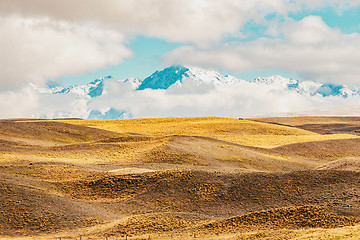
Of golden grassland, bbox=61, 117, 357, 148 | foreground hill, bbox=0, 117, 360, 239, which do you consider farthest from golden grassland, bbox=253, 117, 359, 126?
foreground hill, bbox=0, 117, 360, 239

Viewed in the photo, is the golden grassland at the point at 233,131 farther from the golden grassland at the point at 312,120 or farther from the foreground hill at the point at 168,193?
the golden grassland at the point at 312,120

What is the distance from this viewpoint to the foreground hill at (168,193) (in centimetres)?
2736

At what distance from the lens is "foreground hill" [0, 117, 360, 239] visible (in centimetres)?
2736

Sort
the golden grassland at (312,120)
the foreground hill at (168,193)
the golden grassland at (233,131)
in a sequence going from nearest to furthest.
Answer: the foreground hill at (168,193)
the golden grassland at (233,131)
the golden grassland at (312,120)

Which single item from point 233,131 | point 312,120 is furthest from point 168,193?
point 312,120

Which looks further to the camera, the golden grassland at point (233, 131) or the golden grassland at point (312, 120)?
the golden grassland at point (312, 120)

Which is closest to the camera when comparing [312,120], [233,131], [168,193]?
[168,193]

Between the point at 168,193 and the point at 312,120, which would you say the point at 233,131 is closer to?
the point at 168,193

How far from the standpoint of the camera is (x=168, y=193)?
1417 inches

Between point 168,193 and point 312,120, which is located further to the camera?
point 312,120

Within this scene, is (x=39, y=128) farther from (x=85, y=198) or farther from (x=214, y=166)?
(x=85, y=198)

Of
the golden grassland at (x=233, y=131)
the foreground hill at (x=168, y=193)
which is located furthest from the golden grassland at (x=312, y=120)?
the foreground hill at (x=168, y=193)

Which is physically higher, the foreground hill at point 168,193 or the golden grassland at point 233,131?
the golden grassland at point 233,131

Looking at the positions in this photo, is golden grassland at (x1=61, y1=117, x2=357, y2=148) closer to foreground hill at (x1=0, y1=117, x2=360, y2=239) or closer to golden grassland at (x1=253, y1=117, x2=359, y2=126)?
foreground hill at (x1=0, y1=117, x2=360, y2=239)
